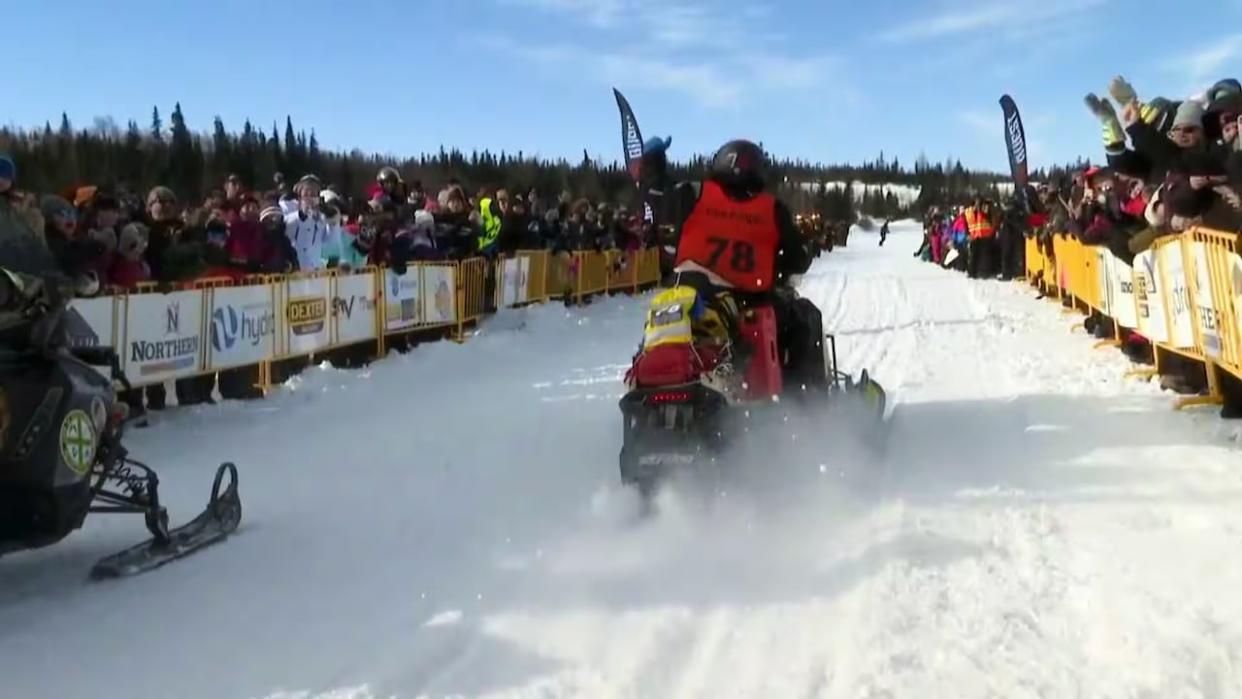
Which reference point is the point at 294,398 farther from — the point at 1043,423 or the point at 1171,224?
the point at 1171,224

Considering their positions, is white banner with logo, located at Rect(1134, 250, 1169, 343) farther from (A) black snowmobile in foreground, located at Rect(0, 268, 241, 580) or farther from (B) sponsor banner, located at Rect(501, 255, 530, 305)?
(B) sponsor banner, located at Rect(501, 255, 530, 305)

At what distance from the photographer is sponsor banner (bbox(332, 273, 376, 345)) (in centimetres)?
1245

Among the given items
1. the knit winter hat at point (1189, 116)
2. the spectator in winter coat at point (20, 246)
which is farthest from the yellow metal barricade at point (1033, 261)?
the spectator in winter coat at point (20, 246)

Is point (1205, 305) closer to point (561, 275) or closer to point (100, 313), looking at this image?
point (100, 313)

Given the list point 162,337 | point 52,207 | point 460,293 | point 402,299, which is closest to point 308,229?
point 402,299

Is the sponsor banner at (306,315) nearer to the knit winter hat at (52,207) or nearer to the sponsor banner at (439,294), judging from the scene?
the sponsor banner at (439,294)

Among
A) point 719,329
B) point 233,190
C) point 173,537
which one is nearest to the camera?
point 173,537

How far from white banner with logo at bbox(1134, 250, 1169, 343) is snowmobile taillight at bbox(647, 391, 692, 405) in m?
5.40

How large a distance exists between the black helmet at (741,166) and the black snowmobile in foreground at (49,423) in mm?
3483

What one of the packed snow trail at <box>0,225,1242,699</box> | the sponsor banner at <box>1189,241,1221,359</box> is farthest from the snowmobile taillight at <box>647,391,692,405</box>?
Answer: the sponsor banner at <box>1189,241,1221,359</box>

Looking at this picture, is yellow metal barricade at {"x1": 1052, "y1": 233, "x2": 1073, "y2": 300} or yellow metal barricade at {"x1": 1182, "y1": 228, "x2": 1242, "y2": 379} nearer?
yellow metal barricade at {"x1": 1182, "y1": 228, "x2": 1242, "y2": 379}

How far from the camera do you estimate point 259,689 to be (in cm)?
387

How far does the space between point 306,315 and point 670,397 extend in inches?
271

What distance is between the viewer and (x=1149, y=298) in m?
10.1
